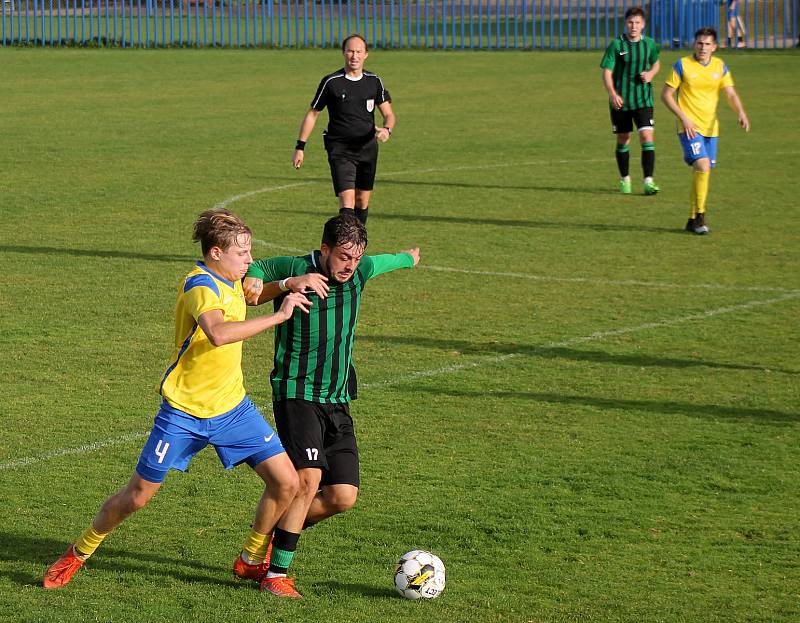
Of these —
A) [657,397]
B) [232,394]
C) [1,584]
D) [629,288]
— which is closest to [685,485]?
[657,397]

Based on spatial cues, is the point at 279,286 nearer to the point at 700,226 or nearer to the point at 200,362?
the point at 200,362

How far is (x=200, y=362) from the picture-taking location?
20.1 ft

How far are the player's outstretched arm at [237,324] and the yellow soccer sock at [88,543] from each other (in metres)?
1.14

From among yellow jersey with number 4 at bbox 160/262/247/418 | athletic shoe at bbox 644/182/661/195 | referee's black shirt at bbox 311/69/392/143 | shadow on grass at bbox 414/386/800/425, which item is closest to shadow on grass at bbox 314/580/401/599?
yellow jersey with number 4 at bbox 160/262/247/418

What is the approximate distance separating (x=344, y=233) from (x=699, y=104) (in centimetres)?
1050

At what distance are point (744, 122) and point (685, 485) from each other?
9.31 m

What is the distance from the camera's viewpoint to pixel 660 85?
105 ft

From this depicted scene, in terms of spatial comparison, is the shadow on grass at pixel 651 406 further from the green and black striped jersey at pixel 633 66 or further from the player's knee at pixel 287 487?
the green and black striped jersey at pixel 633 66

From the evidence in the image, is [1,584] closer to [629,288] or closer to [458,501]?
[458,501]

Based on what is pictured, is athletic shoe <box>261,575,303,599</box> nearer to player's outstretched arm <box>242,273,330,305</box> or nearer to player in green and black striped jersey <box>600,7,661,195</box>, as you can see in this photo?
player's outstretched arm <box>242,273,330,305</box>

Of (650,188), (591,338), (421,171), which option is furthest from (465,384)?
(421,171)

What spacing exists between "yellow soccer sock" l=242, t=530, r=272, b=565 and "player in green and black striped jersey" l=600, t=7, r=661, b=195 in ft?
42.7

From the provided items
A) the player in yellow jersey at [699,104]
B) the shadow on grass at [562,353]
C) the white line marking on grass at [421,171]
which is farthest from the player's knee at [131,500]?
the white line marking on grass at [421,171]

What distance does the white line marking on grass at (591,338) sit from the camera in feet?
33.6
